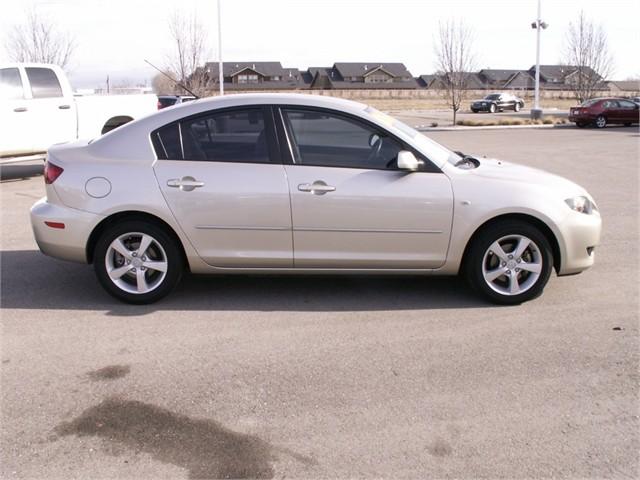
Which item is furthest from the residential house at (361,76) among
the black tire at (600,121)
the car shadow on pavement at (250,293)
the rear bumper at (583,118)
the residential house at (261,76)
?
the car shadow on pavement at (250,293)

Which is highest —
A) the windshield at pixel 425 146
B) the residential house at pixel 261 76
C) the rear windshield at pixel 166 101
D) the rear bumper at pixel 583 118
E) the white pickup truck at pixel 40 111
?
the residential house at pixel 261 76

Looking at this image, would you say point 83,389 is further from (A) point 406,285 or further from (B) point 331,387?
(A) point 406,285

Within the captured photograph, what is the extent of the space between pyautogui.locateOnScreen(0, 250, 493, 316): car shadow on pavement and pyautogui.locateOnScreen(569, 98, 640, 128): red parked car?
93.7 ft

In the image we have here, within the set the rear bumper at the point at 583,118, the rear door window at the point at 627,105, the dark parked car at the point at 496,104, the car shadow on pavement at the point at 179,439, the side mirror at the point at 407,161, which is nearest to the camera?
the car shadow on pavement at the point at 179,439

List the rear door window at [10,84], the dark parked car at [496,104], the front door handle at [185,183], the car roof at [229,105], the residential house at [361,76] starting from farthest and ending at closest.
Result: the residential house at [361,76] → the dark parked car at [496,104] → the rear door window at [10,84] → the car roof at [229,105] → the front door handle at [185,183]

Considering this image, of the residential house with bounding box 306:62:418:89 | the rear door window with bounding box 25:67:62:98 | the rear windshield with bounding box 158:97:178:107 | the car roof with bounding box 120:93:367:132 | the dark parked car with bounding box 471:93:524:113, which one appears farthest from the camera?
the residential house with bounding box 306:62:418:89

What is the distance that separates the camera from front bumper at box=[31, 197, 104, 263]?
5.23 m

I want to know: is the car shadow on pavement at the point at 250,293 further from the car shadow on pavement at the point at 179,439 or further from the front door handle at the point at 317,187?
the car shadow on pavement at the point at 179,439

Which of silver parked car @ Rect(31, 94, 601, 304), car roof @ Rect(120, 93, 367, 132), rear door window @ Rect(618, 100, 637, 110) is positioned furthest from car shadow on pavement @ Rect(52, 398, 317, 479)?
rear door window @ Rect(618, 100, 637, 110)

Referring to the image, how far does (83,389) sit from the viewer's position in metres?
3.93

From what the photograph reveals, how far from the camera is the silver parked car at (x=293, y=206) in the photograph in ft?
16.8

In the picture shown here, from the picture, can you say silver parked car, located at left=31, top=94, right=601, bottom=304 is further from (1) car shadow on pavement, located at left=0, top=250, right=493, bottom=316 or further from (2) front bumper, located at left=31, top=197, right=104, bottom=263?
(1) car shadow on pavement, located at left=0, top=250, right=493, bottom=316

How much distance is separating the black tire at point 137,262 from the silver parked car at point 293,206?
1 cm

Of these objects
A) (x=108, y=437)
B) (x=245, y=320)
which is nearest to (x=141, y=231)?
(x=245, y=320)
